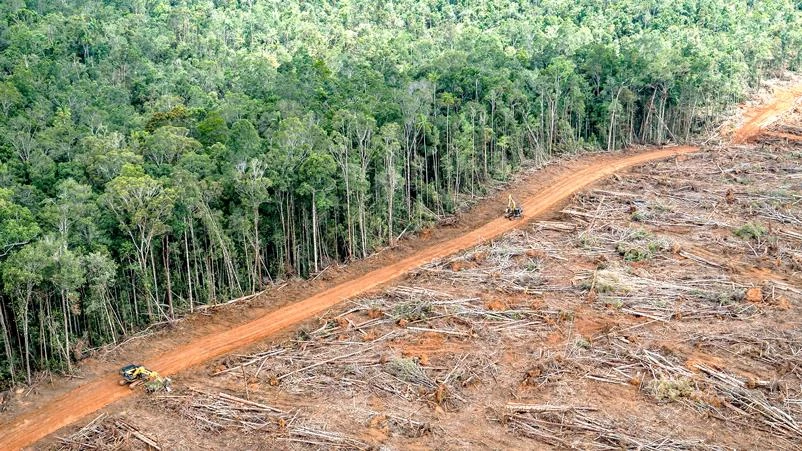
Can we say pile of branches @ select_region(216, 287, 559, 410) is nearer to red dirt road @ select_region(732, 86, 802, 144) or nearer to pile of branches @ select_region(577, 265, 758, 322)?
pile of branches @ select_region(577, 265, 758, 322)

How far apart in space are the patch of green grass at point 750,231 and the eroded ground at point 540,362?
0.29 ft

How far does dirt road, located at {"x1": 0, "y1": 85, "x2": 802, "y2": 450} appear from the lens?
80.2 feet

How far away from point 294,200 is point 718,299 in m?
20.4

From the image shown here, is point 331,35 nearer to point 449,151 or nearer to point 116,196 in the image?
point 449,151

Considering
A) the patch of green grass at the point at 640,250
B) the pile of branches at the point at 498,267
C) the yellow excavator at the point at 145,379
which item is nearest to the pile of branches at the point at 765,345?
the patch of green grass at the point at 640,250

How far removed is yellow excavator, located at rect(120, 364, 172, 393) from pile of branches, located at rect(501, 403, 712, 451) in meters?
12.2

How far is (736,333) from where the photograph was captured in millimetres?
29188

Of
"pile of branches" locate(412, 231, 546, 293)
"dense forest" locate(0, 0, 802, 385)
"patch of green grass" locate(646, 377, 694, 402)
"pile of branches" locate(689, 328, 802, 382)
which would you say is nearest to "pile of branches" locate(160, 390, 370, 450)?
"dense forest" locate(0, 0, 802, 385)

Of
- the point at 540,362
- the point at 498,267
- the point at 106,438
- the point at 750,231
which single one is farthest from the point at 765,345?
the point at 106,438

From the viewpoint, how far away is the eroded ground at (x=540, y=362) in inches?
933

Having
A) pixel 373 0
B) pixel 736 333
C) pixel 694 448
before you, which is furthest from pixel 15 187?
pixel 373 0

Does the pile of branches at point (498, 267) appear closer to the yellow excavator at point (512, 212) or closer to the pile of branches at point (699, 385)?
the yellow excavator at point (512, 212)

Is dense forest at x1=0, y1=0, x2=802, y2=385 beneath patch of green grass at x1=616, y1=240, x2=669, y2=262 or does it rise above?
above

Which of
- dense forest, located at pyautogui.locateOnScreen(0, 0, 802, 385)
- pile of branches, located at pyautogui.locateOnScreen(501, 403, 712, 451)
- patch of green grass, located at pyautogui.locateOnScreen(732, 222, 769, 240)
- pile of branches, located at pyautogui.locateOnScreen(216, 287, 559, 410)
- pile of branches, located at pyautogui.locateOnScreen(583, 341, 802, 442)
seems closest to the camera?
pile of branches, located at pyautogui.locateOnScreen(501, 403, 712, 451)
